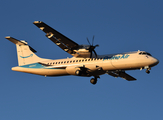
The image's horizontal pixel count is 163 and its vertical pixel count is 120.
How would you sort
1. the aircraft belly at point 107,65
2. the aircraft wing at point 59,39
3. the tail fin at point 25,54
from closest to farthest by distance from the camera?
the aircraft wing at point 59,39
the aircraft belly at point 107,65
the tail fin at point 25,54

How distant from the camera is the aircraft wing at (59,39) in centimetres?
2308

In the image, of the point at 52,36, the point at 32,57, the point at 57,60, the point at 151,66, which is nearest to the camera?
the point at 151,66

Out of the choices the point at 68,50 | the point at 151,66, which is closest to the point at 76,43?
the point at 68,50

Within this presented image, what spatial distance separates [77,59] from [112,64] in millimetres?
3877

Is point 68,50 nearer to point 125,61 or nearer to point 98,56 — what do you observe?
point 98,56

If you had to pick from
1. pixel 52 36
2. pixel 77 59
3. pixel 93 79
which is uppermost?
pixel 52 36

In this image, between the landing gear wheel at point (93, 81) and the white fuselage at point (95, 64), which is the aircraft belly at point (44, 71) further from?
the landing gear wheel at point (93, 81)

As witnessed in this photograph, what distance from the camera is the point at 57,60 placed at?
26.7m

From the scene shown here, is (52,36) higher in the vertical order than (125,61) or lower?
higher

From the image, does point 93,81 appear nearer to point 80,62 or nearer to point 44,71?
point 80,62

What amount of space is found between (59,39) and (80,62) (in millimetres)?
3061

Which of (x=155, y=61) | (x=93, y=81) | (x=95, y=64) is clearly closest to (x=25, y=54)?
(x=93, y=81)

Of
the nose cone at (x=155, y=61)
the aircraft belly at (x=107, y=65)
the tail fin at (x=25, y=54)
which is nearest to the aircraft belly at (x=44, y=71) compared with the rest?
the tail fin at (x=25, y=54)

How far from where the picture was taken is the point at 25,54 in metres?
28.9
